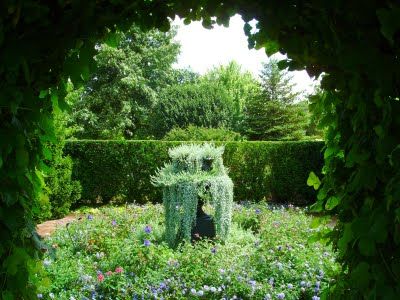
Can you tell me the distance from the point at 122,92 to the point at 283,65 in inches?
928

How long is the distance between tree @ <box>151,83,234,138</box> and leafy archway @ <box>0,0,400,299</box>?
2008 cm

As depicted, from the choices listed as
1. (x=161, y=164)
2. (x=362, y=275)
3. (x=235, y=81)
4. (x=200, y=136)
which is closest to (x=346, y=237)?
(x=362, y=275)

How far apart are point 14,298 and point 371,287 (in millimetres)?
1367

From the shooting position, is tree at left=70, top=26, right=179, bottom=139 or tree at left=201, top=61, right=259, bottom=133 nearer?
tree at left=70, top=26, right=179, bottom=139

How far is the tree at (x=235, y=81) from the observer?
35375 millimetres

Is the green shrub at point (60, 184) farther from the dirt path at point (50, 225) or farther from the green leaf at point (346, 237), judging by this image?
the green leaf at point (346, 237)

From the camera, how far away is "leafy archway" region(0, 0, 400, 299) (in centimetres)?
128

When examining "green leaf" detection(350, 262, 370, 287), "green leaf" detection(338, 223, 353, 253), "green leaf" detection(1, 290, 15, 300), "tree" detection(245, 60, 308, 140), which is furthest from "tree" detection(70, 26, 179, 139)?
"green leaf" detection(350, 262, 370, 287)

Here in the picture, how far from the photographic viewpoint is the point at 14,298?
161 centimetres

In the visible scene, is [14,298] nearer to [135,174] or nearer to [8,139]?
[8,139]

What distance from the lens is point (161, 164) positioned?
1109 centimetres

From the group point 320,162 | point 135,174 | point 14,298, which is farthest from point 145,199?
point 14,298

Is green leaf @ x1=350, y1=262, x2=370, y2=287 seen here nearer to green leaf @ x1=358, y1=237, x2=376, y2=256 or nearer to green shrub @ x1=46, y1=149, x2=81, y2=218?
green leaf @ x1=358, y1=237, x2=376, y2=256

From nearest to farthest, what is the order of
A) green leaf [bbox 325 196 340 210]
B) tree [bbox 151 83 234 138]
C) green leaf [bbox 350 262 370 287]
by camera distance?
green leaf [bbox 350 262 370 287], green leaf [bbox 325 196 340 210], tree [bbox 151 83 234 138]
